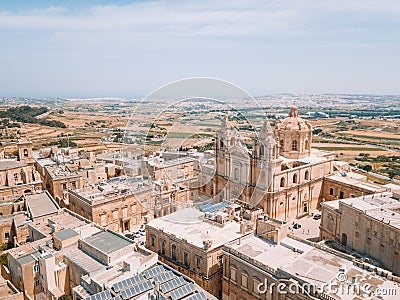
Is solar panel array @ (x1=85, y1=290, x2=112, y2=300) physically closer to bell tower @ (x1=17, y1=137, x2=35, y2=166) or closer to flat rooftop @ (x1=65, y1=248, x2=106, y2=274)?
flat rooftop @ (x1=65, y1=248, x2=106, y2=274)

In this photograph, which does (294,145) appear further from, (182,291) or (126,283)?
(126,283)

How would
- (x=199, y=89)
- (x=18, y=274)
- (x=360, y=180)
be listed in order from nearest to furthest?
1. (x=18, y=274)
2. (x=199, y=89)
3. (x=360, y=180)

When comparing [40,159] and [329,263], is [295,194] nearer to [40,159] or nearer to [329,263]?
[329,263]

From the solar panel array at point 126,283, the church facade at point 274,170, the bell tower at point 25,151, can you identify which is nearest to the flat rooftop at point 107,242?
the solar panel array at point 126,283

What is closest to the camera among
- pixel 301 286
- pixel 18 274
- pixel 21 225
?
pixel 301 286

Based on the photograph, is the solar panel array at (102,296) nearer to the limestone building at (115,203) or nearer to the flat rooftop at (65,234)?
the flat rooftop at (65,234)

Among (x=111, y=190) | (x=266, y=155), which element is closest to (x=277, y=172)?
(x=266, y=155)

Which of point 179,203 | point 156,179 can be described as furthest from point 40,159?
point 179,203
